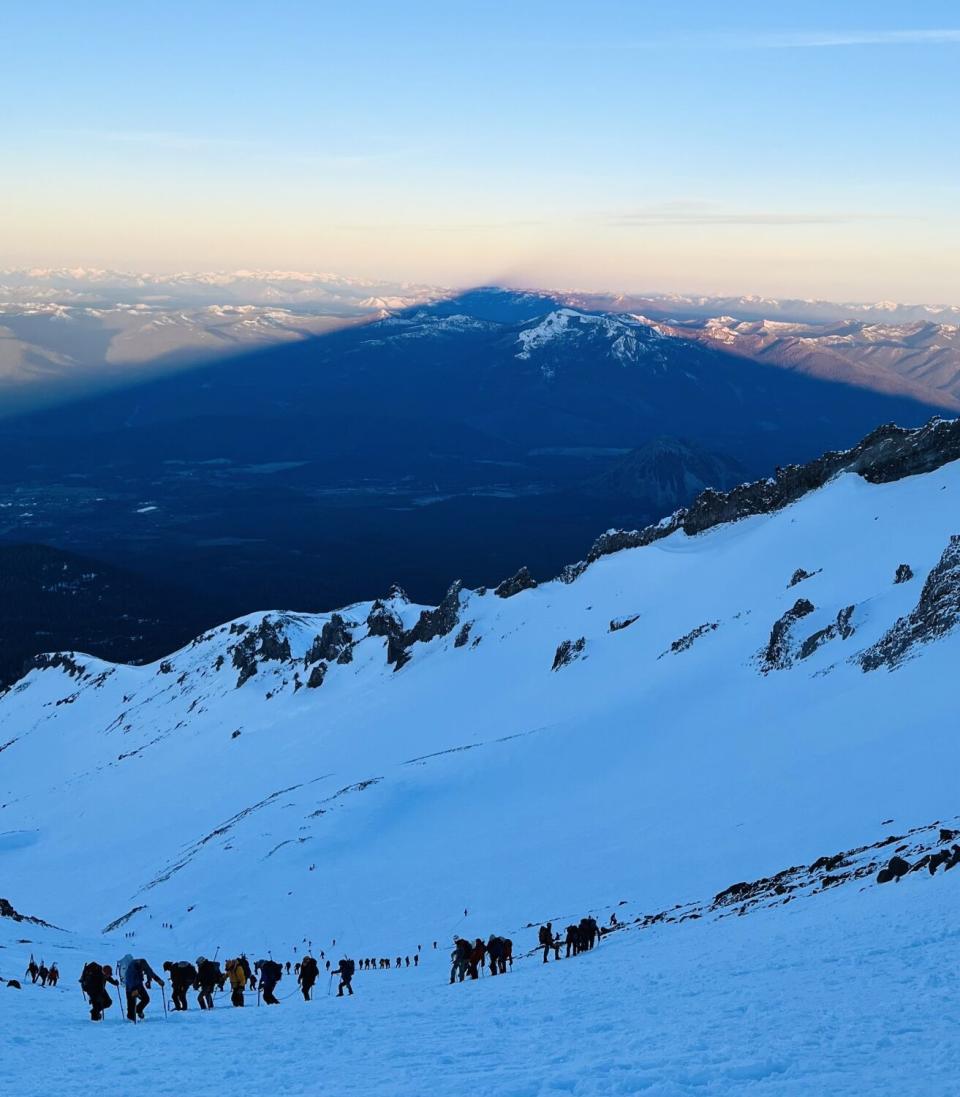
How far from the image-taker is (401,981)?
1145 inches

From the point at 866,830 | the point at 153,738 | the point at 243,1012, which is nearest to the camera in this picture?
the point at 243,1012

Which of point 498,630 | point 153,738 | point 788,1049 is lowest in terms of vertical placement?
point 153,738

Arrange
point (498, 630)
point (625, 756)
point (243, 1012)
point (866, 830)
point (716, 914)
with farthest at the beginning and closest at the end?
point (498, 630), point (625, 756), point (866, 830), point (716, 914), point (243, 1012)

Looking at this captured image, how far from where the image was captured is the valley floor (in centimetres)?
1409

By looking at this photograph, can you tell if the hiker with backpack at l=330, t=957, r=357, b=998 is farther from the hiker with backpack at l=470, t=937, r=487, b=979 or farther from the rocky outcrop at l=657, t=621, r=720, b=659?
the rocky outcrop at l=657, t=621, r=720, b=659

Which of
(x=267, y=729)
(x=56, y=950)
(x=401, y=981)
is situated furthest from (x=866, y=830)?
(x=267, y=729)

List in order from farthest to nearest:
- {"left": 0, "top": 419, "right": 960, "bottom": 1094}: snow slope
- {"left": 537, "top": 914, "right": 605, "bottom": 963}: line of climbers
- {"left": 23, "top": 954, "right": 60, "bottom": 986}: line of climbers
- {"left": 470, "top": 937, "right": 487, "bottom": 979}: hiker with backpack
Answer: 1. {"left": 537, "top": 914, "right": 605, "bottom": 963}: line of climbers
2. {"left": 23, "top": 954, "right": 60, "bottom": 986}: line of climbers
3. {"left": 470, "top": 937, "right": 487, "bottom": 979}: hiker with backpack
4. {"left": 0, "top": 419, "right": 960, "bottom": 1094}: snow slope

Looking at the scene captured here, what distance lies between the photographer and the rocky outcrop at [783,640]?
185 feet

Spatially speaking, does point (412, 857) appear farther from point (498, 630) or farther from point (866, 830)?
point (498, 630)

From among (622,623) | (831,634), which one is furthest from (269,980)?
(622,623)

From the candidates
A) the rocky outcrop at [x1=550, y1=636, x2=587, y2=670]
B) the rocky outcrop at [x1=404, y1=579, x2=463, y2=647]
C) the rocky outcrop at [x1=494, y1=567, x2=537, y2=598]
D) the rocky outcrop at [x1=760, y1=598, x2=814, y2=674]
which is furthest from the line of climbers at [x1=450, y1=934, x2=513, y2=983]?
the rocky outcrop at [x1=494, y1=567, x2=537, y2=598]

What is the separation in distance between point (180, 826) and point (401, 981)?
181 ft

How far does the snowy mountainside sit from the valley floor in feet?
39.3

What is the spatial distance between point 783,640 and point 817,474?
3917cm
